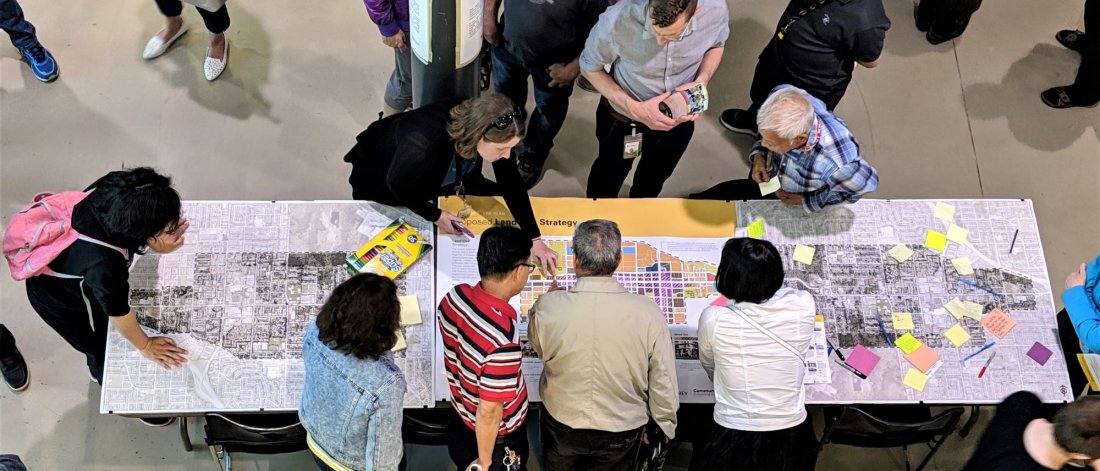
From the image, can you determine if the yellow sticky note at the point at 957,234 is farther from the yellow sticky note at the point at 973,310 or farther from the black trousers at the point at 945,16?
the black trousers at the point at 945,16

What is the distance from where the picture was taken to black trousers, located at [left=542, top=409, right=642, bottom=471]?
2.98 meters

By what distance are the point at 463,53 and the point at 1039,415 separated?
7.73 feet

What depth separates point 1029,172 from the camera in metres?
4.71

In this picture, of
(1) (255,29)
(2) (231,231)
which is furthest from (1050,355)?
(1) (255,29)

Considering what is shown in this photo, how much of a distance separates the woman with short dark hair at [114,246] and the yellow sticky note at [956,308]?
310 cm

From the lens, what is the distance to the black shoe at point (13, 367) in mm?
3765

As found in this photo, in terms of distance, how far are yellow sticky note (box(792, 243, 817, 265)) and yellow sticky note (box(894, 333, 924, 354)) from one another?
477 mm

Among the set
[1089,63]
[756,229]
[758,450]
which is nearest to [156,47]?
[756,229]

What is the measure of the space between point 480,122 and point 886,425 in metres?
2.01

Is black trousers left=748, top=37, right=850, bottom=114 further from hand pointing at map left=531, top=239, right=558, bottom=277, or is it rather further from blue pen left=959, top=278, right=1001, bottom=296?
hand pointing at map left=531, top=239, right=558, bottom=277

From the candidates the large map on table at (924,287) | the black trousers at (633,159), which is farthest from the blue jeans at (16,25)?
the large map on table at (924,287)

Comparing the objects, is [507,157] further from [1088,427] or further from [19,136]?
[19,136]

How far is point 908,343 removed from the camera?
3.30m

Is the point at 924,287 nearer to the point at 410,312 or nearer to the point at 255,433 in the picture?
the point at 410,312
